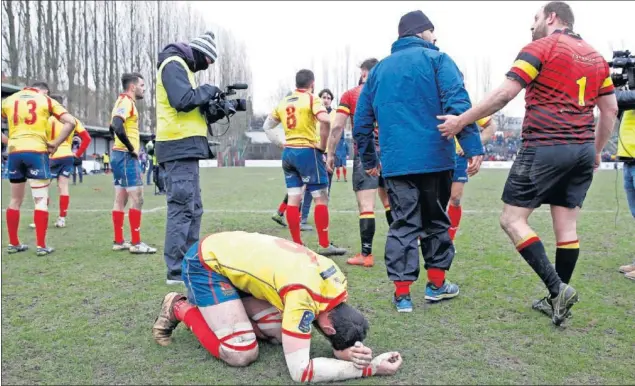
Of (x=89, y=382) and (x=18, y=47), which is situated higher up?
(x=18, y=47)

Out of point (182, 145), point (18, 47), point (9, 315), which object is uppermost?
point (18, 47)

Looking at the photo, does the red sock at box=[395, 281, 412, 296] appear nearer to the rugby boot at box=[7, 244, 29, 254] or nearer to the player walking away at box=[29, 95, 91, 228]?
the rugby boot at box=[7, 244, 29, 254]

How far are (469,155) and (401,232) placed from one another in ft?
2.41

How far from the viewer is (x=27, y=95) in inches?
253

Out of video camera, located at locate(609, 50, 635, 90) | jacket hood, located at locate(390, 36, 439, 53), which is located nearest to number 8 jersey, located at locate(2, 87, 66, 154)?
jacket hood, located at locate(390, 36, 439, 53)

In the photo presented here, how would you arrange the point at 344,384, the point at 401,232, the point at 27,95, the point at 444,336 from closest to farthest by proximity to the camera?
the point at 344,384
the point at 444,336
the point at 401,232
the point at 27,95

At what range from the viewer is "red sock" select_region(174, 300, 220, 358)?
116 inches

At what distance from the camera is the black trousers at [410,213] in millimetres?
3875

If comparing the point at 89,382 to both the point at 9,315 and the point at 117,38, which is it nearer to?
the point at 9,315

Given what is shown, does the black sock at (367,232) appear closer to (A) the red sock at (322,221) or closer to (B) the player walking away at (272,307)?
(A) the red sock at (322,221)

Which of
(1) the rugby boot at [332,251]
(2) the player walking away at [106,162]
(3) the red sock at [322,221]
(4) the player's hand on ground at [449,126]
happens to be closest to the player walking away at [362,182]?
(1) the rugby boot at [332,251]

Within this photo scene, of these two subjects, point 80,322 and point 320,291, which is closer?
point 320,291

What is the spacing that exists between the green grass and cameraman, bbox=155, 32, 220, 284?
1.35ft

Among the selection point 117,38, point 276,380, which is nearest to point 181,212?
point 276,380
